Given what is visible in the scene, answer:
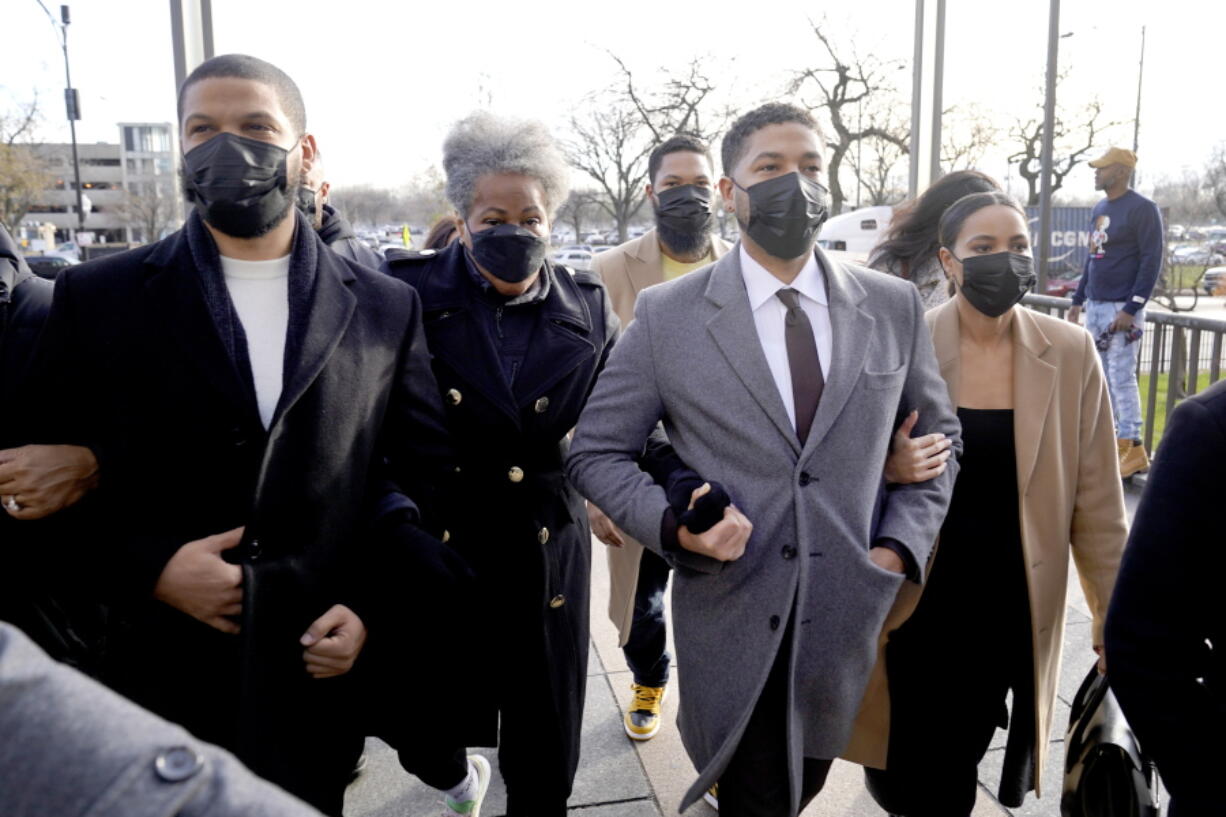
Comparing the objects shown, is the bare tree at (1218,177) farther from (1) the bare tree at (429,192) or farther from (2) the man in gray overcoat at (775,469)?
(2) the man in gray overcoat at (775,469)

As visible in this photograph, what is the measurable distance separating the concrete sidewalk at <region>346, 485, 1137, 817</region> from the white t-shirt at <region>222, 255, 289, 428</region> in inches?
45.2

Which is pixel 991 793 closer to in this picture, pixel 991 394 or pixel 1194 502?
pixel 991 394

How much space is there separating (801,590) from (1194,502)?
957 mm

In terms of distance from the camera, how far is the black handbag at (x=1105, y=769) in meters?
2.13

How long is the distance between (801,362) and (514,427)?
2.69ft

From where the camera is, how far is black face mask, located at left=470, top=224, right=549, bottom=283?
9.02ft

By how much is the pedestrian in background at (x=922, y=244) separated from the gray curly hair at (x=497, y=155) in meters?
1.70

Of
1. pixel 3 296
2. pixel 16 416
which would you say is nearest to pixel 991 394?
pixel 16 416

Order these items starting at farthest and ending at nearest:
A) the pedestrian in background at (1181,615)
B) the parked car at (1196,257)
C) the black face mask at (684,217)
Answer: the parked car at (1196,257) < the black face mask at (684,217) < the pedestrian in background at (1181,615)

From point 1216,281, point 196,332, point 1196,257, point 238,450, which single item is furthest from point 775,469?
point 1196,257

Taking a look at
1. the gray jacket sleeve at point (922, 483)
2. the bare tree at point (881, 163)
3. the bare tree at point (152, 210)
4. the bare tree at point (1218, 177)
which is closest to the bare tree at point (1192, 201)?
the bare tree at point (1218, 177)

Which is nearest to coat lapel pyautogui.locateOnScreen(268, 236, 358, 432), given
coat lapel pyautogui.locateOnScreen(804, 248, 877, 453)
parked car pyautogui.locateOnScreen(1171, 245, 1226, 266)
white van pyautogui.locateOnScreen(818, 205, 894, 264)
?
coat lapel pyautogui.locateOnScreen(804, 248, 877, 453)

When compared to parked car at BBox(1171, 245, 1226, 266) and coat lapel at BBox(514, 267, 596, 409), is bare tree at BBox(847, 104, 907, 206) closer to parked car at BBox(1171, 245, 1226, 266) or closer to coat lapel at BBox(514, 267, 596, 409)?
parked car at BBox(1171, 245, 1226, 266)

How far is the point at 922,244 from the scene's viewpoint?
13.1 ft
